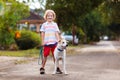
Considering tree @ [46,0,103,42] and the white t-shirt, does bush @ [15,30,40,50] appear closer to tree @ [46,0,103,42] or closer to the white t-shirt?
tree @ [46,0,103,42]

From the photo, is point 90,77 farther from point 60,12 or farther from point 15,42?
point 15,42

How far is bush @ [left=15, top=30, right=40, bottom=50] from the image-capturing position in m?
40.7

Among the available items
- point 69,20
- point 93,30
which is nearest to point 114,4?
point 69,20


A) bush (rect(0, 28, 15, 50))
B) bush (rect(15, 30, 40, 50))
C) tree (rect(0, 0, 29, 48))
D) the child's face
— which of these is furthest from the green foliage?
the child's face

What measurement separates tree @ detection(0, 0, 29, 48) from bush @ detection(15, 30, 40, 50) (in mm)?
2134

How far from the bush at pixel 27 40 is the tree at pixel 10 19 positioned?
7.00ft

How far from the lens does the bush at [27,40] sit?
40675 millimetres

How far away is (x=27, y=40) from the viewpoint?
4062 cm

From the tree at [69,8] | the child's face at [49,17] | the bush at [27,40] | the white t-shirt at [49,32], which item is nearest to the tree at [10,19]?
the bush at [27,40]

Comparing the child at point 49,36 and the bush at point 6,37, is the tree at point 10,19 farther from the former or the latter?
the child at point 49,36

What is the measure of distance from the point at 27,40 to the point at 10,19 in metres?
3.72

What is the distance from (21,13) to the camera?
38594 mm

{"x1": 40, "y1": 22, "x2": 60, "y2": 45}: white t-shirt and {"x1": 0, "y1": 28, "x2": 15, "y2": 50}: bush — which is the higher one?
{"x1": 40, "y1": 22, "x2": 60, "y2": 45}: white t-shirt

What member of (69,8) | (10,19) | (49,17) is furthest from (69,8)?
(49,17)
